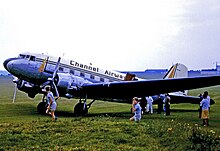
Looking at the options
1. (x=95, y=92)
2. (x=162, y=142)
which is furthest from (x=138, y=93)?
(x=162, y=142)

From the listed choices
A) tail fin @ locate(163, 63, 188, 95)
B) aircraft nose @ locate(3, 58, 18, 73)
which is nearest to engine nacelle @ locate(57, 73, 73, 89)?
aircraft nose @ locate(3, 58, 18, 73)

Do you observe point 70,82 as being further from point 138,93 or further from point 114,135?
point 114,135

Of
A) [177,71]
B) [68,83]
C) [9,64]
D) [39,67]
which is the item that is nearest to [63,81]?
[68,83]

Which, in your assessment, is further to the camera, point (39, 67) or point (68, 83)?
point (39, 67)

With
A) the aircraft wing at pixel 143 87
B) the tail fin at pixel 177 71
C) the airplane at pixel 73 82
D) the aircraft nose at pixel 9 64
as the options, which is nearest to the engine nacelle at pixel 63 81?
the airplane at pixel 73 82

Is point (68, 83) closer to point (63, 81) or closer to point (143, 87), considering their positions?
point (63, 81)

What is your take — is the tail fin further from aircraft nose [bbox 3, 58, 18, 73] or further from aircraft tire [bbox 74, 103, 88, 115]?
aircraft nose [bbox 3, 58, 18, 73]

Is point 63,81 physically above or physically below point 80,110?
above

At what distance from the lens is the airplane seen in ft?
75.3

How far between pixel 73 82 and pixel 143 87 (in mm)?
4370

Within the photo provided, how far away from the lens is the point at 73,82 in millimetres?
23250

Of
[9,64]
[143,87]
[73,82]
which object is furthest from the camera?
[9,64]

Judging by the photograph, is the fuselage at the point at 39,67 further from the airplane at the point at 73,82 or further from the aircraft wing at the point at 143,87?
the aircraft wing at the point at 143,87

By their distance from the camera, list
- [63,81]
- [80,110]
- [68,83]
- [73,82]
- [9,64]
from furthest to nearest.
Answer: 1. [9,64]
2. [80,110]
3. [73,82]
4. [68,83]
5. [63,81]
